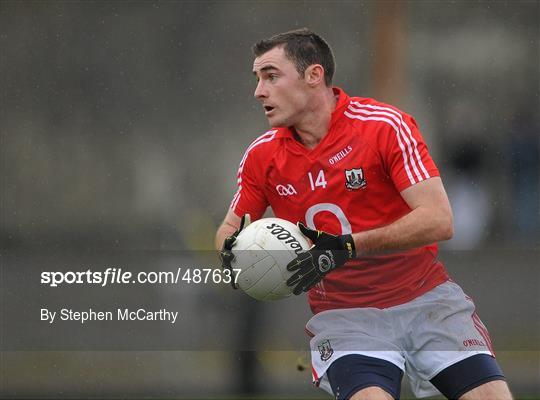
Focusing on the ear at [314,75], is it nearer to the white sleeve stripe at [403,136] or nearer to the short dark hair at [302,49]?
the short dark hair at [302,49]

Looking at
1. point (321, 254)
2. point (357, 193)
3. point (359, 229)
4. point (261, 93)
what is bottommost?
point (321, 254)

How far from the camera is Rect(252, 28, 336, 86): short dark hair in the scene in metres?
4.21

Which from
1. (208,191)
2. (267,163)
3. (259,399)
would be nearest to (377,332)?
(267,163)

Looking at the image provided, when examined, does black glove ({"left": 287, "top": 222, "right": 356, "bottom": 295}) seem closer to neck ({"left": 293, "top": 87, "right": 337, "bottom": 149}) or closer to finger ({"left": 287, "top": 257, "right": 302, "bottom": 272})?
finger ({"left": 287, "top": 257, "right": 302, "bottom": 272})

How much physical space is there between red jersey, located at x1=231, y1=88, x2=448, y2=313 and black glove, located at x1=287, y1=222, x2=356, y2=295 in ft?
0.72

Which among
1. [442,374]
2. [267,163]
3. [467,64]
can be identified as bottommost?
[442,374]

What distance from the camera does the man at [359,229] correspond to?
12.5 feet

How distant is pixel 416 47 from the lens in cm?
973

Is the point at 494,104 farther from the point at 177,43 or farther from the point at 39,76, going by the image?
the point at 39,76

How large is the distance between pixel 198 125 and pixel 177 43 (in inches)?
37.9

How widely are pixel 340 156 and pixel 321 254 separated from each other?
Result: 0.47m
